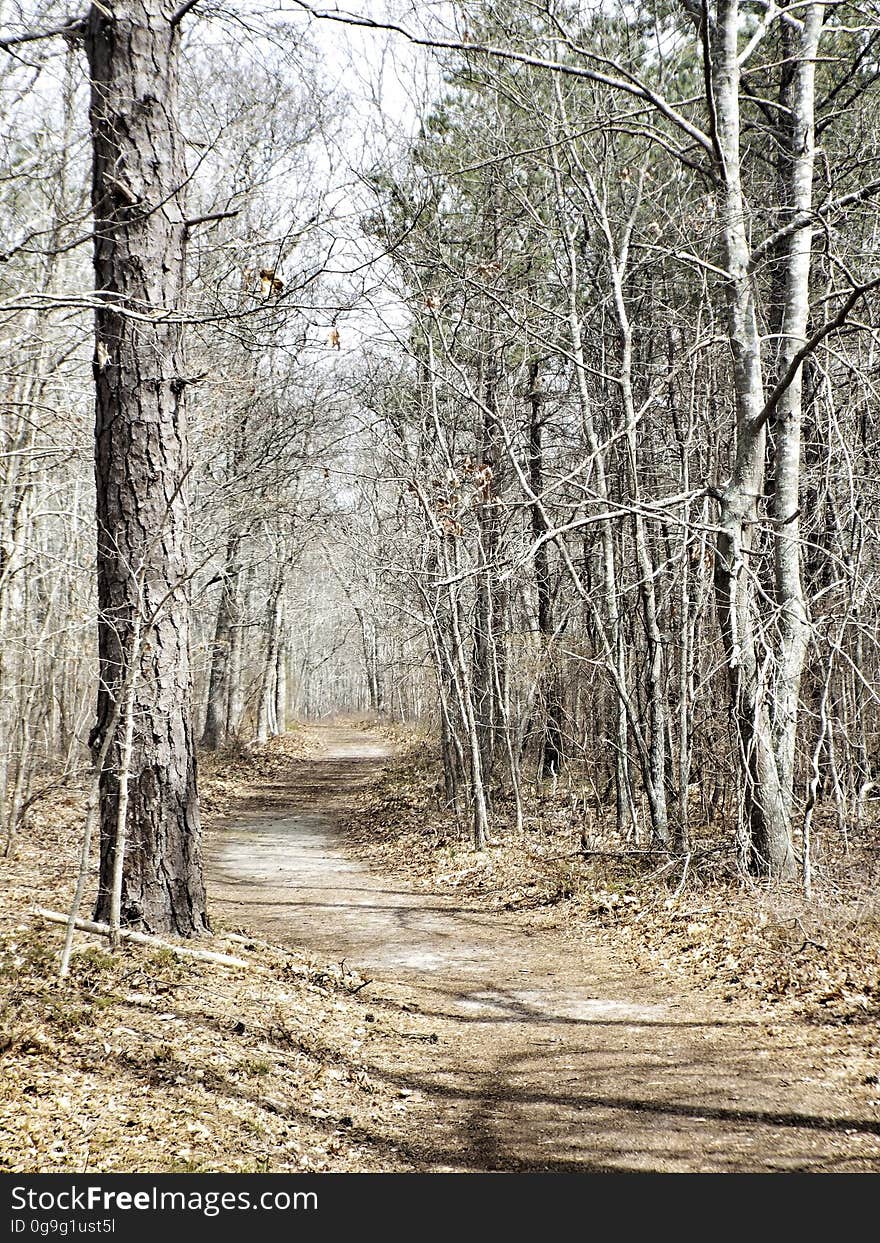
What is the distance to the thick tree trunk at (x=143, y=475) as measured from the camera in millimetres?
5918

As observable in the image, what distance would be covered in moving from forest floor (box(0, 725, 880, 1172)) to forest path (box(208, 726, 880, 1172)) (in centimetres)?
2

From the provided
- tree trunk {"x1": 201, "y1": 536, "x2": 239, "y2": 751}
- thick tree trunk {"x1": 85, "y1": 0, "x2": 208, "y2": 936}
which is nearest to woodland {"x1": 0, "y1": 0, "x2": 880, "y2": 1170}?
thick tree trunk {"x1": 85, "y1": 0, "x2": 208, "y2": 936}

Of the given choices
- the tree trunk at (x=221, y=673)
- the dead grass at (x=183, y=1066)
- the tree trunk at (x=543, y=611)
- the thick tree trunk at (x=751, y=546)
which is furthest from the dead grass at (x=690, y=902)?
the tree trunk at (x=221, y=673)

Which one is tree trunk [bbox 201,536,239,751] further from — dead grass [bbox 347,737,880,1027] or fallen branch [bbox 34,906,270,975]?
fallen branch [bbox 34,906,270,975]

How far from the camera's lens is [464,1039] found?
19.0ft

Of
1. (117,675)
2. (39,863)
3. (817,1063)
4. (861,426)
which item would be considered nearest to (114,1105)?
(117,675)

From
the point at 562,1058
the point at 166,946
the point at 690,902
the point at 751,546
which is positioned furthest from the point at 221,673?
the point at 562,1058

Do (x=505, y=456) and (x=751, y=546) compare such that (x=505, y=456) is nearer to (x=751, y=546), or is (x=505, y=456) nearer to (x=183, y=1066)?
(x=751, y=546)

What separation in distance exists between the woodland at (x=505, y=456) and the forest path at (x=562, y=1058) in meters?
0.15

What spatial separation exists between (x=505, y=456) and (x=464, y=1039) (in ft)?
32.1

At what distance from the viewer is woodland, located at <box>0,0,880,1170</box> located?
597 centimetres

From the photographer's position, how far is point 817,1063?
4863 mm

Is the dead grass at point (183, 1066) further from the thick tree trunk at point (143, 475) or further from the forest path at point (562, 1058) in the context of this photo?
the thick tree trunk at point (143, 475)

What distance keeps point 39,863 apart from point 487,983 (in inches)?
246
